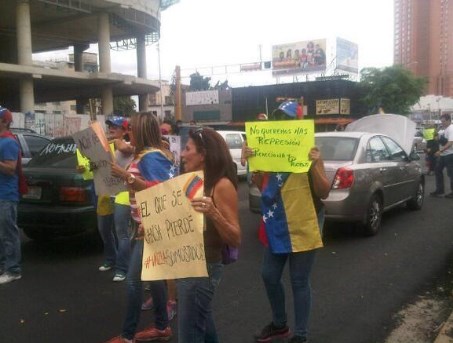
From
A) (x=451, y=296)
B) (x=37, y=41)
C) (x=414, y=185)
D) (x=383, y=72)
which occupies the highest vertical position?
(x=37, y=41)

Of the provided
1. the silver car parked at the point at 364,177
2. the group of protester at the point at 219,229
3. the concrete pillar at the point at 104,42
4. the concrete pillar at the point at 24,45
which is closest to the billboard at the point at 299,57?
the concrete pillar at the point at 104,42

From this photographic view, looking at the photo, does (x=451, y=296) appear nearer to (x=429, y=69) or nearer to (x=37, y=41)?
(x=37, y=41)

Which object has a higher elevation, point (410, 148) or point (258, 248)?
point (410, 148)

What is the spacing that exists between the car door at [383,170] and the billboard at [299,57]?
4766cm

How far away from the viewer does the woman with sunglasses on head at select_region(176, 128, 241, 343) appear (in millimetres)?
2697

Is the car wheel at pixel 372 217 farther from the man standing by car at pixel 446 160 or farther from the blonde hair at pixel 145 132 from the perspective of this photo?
the blonde hair at pixel 145 132

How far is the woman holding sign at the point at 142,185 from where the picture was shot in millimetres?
3455

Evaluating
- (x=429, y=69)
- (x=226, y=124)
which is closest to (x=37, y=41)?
(x=226, y=124)

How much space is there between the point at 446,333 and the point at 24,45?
101 ft

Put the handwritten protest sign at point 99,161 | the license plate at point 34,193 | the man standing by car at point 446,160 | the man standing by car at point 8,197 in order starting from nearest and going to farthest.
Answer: the handwritten protest sign at point 99,161 → the man standing by car at point 8,197 → the license plate at point 34,193 → the man standing by car at point 446,160

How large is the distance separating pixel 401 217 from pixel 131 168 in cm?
630

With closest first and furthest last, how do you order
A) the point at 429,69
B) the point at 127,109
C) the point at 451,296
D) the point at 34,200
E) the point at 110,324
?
the point at 110,324
the point at 451,296
the point at 34,200
the point at 127,109
the point at 429,69

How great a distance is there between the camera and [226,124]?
4625 cm

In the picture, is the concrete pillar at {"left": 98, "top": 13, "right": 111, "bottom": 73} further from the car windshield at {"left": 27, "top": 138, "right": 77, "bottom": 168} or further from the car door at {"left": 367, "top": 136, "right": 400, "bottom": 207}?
the car door at {"left": 367, "top": 136, "right": 400, "bottom": 207}
